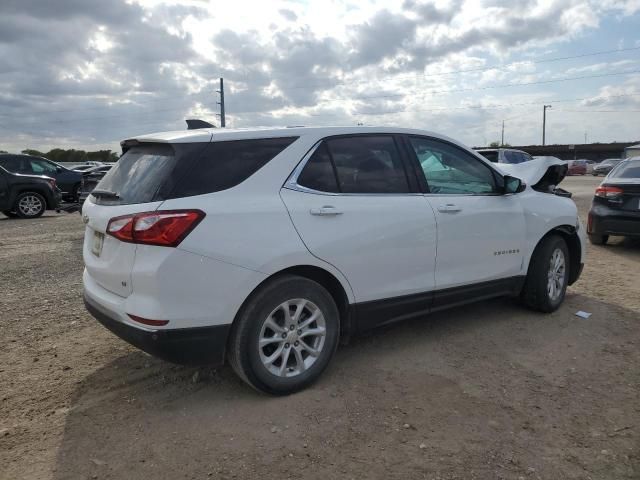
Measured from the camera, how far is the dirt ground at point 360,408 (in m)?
2.76

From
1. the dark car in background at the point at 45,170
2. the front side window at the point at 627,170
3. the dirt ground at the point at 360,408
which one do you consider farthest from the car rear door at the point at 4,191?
the front side window at the point at 627,170

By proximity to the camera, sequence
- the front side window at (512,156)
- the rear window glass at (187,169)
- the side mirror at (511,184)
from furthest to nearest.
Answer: the front side window at (512,156) < the side mirror at (511,184) < the rear window glass at (187,169)

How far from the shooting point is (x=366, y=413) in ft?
10.7

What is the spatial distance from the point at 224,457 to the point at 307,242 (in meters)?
1.34

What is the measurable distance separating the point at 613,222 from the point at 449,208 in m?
5.49

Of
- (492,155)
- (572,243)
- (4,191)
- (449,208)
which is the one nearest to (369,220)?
(449,208)

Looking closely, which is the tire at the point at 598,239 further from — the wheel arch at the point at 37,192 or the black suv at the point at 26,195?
the wheel arch at the point at 37,192

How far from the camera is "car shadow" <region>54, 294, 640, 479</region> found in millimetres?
2771

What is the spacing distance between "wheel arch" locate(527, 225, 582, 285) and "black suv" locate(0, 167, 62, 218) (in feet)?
43.3

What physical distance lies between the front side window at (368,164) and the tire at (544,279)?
5.99 ft

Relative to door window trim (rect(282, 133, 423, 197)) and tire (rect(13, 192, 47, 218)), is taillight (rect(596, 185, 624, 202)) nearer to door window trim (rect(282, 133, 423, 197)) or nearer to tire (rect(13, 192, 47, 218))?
door window trim (rect(282, 133, 423, 197))

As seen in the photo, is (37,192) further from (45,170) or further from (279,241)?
(279,241)

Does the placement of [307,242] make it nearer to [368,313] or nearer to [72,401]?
[368,313]

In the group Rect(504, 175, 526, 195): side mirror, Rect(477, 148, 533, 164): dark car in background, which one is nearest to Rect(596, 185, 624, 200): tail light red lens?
Rect(504, 175, 526, 195): side mirror
